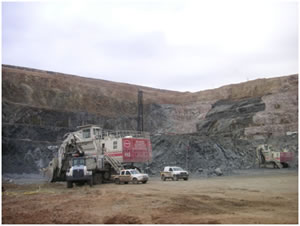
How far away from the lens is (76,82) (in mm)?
75688

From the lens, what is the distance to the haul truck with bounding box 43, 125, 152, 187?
85.1 feet

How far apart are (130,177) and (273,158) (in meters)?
26.5

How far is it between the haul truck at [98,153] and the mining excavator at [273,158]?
21.3 metres

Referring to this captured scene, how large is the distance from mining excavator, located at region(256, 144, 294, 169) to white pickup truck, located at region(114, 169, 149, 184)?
1009 inches

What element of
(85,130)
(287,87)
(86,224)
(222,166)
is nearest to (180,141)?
(222,166)

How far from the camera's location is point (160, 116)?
7994 centimetres

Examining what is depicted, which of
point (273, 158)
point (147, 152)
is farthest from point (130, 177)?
point (273, 158)

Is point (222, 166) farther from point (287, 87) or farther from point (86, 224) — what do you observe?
point (287, 87)

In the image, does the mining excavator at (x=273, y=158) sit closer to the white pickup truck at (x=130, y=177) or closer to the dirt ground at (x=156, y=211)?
the white pickup truck at (x=130, y=177)

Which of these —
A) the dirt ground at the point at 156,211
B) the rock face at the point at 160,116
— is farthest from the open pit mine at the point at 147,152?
the rock face at the point at 160,116

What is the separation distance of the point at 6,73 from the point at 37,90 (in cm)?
571

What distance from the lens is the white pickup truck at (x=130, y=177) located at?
987 inches

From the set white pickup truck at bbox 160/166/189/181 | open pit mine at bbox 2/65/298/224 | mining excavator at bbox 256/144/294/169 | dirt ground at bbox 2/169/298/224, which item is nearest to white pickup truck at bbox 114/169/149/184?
open pit mine at bbox 2/65/298/224

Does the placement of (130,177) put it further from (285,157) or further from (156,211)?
(285,157)
